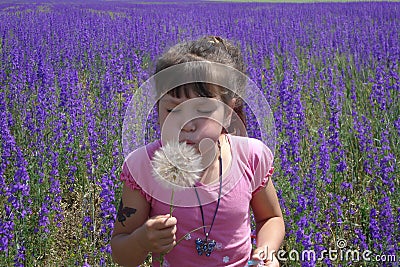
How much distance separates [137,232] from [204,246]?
0.92 feet

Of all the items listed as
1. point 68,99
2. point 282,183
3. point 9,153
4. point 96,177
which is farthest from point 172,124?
point 68,99

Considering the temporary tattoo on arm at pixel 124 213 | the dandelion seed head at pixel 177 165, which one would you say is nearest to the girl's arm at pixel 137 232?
the temporary tattoo on arm at pixel 124 213

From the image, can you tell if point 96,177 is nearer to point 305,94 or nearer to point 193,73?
point 193,73

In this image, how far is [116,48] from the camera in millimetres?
7754

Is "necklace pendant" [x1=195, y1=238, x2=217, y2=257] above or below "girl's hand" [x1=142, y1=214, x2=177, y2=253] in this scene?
below

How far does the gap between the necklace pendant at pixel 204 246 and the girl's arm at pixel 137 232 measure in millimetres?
164

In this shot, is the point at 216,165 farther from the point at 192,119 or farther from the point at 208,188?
the point at 192,119

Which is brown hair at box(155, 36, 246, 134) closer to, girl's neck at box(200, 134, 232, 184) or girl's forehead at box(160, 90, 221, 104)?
girl's forehead at box(160, 90, 221, 104)

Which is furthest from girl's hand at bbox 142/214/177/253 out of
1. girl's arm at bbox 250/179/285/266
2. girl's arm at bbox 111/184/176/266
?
girl's arm at bbox 250/179/285/266

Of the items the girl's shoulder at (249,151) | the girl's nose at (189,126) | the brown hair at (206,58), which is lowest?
the girl's shoulder at (249,151)

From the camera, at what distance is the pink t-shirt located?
1.44 meters

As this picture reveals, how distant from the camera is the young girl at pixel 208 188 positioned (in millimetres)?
1313

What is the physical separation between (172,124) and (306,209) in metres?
1.60

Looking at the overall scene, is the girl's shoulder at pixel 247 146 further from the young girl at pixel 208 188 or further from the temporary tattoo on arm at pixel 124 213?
the temporary tattoo on arm at pixel 124 213
